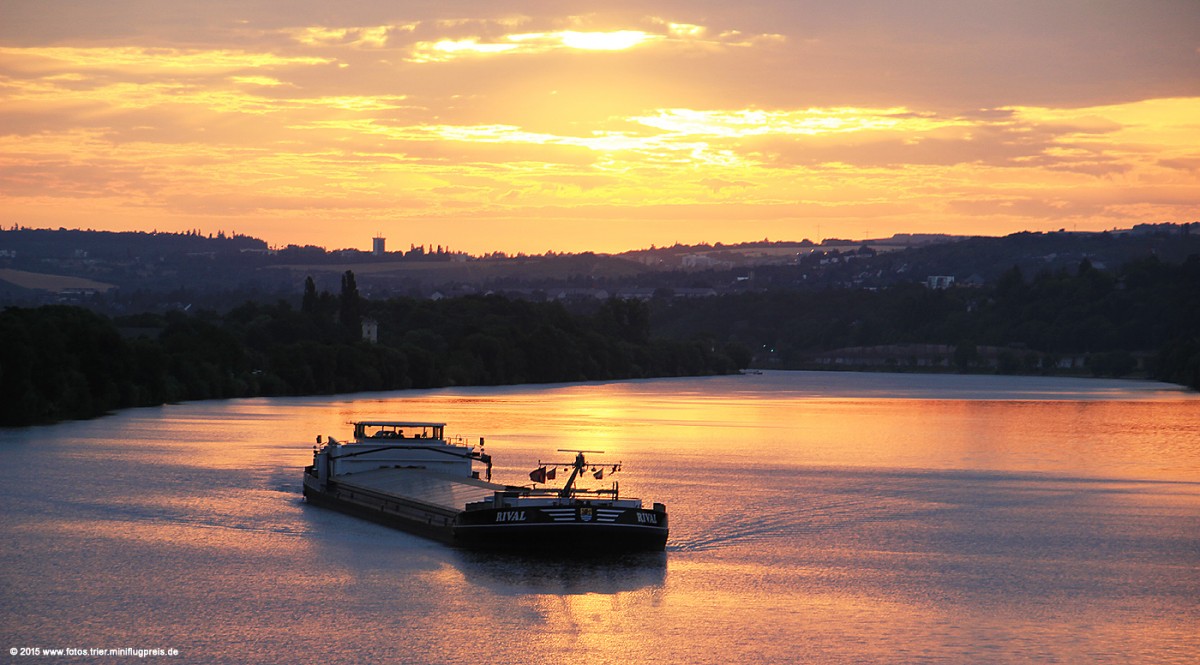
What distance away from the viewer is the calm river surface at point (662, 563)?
29016 millimetres

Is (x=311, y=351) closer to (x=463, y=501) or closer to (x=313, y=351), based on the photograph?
(x=313, y=351)

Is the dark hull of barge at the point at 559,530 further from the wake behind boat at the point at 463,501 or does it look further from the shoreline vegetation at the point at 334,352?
the shoreline vegetation at the point at 334,352

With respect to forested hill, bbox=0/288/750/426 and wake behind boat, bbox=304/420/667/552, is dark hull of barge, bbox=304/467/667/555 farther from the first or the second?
forested hill, bbox=0/288/750/426

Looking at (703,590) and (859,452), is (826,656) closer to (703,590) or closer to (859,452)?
(703,590)

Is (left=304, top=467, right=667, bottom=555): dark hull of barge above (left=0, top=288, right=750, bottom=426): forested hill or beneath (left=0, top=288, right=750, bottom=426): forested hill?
beneath

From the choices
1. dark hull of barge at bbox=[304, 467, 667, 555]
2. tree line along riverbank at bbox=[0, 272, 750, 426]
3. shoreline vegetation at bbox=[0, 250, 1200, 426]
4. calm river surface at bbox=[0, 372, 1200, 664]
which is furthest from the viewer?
shoreline vegetation at bbox=[0, 250, 1200, 426]

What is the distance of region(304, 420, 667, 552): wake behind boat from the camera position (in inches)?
1467

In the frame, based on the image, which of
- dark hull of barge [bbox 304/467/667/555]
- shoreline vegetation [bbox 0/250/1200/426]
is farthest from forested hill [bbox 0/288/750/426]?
dark hull of barge [bbox 304/467/667/555]

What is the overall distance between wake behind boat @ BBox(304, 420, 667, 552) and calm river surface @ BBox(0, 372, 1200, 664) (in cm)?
59

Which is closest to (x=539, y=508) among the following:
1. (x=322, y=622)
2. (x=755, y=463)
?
(x=322, y=622)

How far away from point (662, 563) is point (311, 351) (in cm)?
8620

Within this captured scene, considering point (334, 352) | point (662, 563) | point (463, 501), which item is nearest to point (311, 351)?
point (334, 352)

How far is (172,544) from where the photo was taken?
38719 mm

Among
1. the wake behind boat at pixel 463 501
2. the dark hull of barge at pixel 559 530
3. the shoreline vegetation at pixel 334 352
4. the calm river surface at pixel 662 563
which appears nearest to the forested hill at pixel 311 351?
the shoreline vegetation at pixel 334 352
